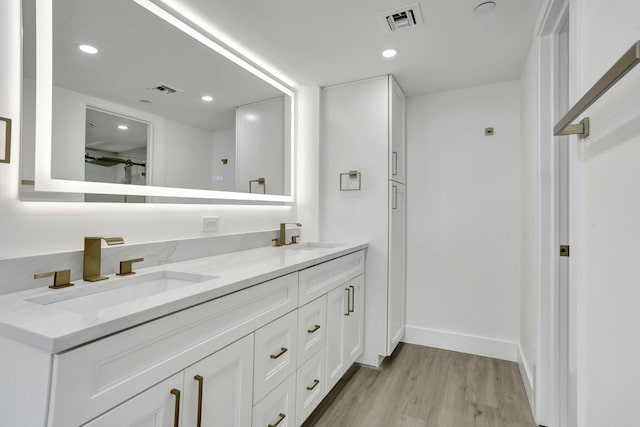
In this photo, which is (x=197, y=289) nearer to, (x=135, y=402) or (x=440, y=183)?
(x=135, y=402)

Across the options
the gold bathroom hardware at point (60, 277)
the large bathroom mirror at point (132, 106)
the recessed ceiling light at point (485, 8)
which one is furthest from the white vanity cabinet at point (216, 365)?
the recessed ceiling light at point (485, 8)

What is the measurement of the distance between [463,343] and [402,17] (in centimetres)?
253

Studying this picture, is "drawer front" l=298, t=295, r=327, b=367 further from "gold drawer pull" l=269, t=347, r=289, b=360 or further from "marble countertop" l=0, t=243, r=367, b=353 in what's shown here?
"marble countertop" l=0, t=243, r=367, b=353

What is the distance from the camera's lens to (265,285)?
134cm

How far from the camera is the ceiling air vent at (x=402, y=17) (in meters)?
1.68

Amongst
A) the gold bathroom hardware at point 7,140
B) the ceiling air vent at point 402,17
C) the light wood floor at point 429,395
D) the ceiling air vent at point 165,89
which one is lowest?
the light wood floor at point 429,395

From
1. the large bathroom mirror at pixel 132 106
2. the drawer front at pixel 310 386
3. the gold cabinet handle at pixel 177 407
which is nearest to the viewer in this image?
the gold cabinet handle at pixel 177 407

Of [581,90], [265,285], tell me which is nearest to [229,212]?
[265,285]

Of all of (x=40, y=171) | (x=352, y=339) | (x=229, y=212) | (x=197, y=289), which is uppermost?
(x=40, y=171)

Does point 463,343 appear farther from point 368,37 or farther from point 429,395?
point 368,37

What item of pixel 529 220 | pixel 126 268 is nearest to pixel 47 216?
pixel 126 268

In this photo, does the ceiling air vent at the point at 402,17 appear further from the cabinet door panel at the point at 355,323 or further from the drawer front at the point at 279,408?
the drawer front at the point at 279,408

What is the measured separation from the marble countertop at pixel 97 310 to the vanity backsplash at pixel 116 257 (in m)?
0.04

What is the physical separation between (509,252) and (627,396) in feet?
7.14
